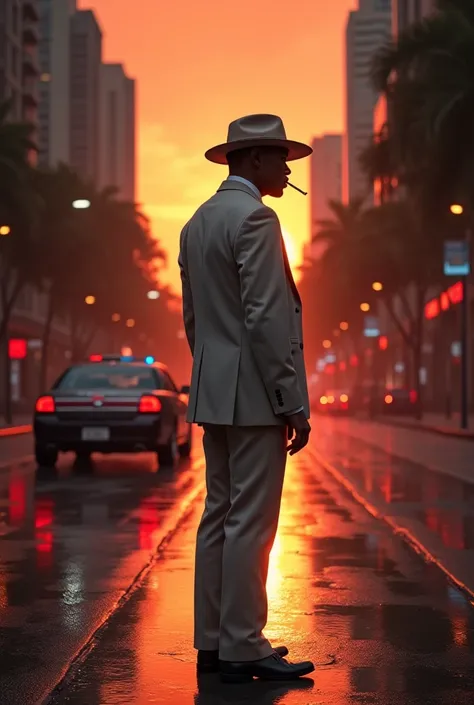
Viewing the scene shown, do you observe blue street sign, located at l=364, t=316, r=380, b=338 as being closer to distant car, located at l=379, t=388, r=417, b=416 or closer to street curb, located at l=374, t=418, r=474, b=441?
distant car, located at l=379, t=388, r=417, b=416

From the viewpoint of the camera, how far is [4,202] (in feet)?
140

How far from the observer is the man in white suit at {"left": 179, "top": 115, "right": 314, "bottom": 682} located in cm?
521


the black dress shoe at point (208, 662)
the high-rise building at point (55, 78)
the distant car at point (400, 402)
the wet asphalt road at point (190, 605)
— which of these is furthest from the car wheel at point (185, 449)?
the high-rise building at point (55, 78)

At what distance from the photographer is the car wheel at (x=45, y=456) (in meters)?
19.4

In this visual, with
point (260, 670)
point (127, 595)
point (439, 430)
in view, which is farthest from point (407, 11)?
point (260, 670)

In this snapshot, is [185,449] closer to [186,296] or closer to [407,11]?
[186,296]

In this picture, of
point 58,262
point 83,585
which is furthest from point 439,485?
point 58,262

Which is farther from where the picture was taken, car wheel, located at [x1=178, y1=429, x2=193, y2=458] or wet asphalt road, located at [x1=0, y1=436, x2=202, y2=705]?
car wheel, located at [x1=178, y1=429, x2=193, y2=458]

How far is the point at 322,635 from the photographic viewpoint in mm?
6273

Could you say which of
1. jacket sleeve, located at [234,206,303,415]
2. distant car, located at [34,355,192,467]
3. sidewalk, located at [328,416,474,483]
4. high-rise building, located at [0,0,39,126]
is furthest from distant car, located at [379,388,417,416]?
jacket sleeve, located at [234,206,303,415]

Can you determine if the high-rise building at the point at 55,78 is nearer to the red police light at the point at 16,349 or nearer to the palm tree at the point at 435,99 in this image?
the red police light at the point at 16,349

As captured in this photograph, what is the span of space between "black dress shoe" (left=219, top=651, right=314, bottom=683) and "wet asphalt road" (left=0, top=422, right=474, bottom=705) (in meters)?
0.06

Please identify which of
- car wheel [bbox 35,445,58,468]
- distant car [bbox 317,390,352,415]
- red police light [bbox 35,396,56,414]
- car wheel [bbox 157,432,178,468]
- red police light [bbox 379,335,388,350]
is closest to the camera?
red police light [bbox 35,396,56,414]

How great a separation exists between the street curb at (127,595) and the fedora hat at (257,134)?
2.20 m
